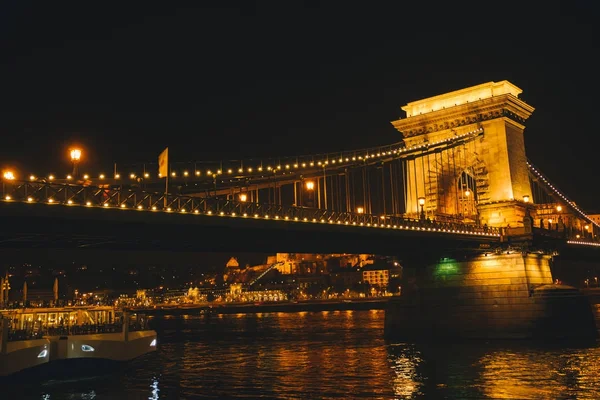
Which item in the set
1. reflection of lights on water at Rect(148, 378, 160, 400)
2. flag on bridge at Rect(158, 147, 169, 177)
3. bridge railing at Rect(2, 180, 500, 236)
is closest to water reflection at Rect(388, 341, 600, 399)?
bridge railing at Rect(2, 180, 500, 236)

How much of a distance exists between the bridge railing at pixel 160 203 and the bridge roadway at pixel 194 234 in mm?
277

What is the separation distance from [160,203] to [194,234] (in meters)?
2.54

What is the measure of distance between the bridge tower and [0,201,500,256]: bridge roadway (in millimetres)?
7850

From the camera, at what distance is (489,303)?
46562 millimetres

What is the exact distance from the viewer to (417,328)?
4941 centimetres

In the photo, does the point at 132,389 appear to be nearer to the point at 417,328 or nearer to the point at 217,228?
the point at 217,228

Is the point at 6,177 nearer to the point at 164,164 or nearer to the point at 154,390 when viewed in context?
the point at 164,164

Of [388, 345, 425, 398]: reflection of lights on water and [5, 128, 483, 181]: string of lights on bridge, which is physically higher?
[5, 128, 483, 181]: string of lights on bridge

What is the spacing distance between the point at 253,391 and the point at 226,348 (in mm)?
22524

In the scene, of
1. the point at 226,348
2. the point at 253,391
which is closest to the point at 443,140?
the point at 226,348

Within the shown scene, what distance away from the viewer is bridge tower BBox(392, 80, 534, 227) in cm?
5341

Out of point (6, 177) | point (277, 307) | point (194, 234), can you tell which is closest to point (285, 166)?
point (194, 234)

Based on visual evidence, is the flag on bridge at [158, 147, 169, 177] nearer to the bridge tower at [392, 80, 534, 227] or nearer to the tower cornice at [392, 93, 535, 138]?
the bridge tower at [392, 80, 534, 227]

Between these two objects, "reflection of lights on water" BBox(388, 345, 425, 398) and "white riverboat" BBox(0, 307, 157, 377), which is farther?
"white riverboat" BBox(0, 307, 157, 377)
